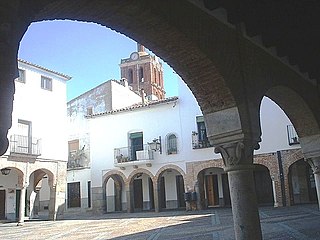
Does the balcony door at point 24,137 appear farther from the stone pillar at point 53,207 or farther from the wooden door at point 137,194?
the wooden door at point 137,194

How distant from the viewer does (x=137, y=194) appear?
2528 centimetres

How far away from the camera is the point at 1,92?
7.20ft

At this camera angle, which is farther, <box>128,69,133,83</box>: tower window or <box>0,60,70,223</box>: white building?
<box>128,69,133,83</box>: tower window

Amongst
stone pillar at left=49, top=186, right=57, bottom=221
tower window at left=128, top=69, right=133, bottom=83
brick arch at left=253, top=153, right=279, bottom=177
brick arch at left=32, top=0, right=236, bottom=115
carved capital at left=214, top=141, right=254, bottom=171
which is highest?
tower window at left=128, top=69, right=133, bottom=83

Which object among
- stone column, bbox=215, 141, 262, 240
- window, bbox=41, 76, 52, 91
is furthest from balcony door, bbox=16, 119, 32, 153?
stone column, bbox=215, 141, 262, 240

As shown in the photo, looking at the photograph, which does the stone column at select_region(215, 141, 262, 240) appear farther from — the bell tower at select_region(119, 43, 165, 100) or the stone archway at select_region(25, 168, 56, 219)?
the bell tower at select_region(119, 43, 165, 100)

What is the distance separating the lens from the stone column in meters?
4.88

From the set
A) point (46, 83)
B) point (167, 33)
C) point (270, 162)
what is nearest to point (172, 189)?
point (270, 162)

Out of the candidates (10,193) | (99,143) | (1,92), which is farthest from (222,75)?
(99,143)

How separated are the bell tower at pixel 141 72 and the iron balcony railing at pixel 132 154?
23.1 meters

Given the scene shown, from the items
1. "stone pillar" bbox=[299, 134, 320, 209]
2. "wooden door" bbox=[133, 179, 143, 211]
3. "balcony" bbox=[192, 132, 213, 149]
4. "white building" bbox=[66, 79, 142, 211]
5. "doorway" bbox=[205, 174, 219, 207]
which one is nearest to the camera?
"stone pillar" bbox=[299, 134, 320, 209]

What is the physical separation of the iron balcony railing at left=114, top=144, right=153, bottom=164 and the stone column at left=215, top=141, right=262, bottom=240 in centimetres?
1732

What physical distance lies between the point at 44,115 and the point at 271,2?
18167 mm

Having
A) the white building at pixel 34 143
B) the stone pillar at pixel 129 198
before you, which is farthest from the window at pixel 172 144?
the white building at pixel 34 143
